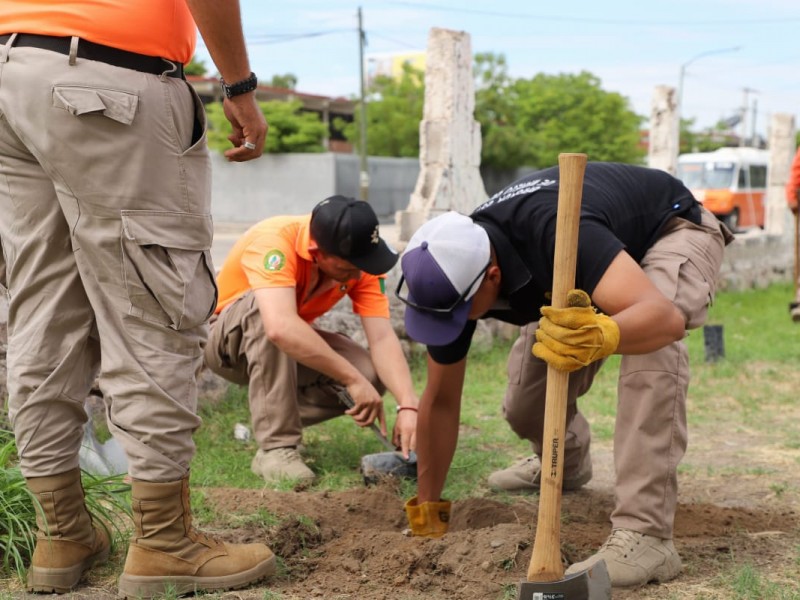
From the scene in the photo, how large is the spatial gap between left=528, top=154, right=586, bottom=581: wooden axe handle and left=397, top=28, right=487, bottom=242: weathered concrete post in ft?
16.9

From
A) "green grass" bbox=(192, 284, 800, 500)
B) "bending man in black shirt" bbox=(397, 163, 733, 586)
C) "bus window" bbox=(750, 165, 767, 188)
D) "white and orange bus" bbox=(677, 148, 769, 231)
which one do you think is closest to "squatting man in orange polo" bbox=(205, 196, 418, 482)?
"green grass" bbox=(192, 284, 800, 500)

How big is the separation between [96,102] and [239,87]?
36cm

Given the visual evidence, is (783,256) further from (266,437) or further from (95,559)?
(95,559)

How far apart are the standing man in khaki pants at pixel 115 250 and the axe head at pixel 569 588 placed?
0.78 metres

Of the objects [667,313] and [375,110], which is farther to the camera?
[375,110]

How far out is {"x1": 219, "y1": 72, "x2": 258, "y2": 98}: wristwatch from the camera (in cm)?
239

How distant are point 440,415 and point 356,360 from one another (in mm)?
1119

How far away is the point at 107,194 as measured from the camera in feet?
7.55

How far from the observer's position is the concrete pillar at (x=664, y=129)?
1124cm

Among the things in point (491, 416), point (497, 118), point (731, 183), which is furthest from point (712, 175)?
point (491, 416)

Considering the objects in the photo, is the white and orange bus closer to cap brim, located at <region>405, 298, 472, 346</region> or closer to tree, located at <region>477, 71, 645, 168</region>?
tree, located at <region>477, 71, 645, 168</region>

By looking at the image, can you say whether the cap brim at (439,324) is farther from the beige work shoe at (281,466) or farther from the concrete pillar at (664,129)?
the concrete pillar at (664,129)

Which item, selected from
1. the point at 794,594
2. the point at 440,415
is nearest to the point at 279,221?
the point at 440,415

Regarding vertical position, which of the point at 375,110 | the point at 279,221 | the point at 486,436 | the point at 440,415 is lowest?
the point at 486,436
